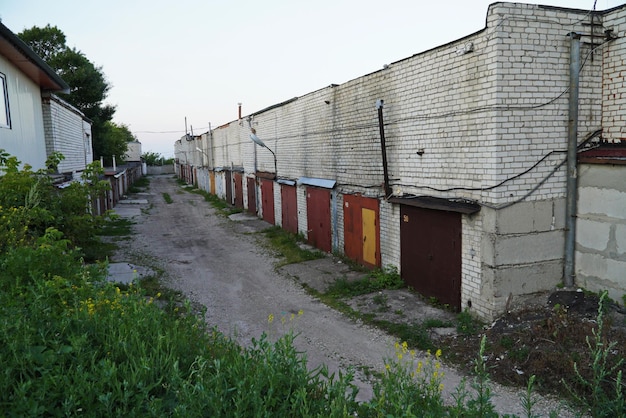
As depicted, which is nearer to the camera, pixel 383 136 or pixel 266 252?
pixel 383 136

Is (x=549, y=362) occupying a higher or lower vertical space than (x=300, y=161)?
lower

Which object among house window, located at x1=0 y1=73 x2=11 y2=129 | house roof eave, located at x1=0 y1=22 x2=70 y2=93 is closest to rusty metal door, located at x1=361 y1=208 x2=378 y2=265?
house roof eave, located at x1=0 y1=22 x2=70 y2=93

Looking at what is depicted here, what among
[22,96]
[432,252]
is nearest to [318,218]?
[432,252]

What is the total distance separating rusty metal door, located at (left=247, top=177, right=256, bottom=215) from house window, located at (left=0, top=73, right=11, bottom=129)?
1291cm

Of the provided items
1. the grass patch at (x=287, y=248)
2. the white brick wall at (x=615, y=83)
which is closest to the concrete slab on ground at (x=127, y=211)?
the grass patch at (x=287, y=248)

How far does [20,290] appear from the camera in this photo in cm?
501

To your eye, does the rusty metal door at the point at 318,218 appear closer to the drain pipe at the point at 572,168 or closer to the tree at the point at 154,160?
the drain pipe at the point at 572,168

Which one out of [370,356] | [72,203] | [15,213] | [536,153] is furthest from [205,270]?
[536,153]

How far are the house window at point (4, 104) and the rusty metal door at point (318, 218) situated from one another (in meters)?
8.64

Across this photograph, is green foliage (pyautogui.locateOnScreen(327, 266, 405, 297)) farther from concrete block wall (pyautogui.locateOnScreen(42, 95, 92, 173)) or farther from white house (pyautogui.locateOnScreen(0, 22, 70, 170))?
concrete block wall (pyautogui.locateOnScreen(42, 95, 92, 173))

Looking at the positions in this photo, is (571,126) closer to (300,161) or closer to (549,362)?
(549,362)

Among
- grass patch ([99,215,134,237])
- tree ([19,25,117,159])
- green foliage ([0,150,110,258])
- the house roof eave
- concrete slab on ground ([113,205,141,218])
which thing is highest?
tree ([19,25,117,159])

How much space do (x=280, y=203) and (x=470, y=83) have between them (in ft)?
39.7

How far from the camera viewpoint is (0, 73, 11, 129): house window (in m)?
10.8
